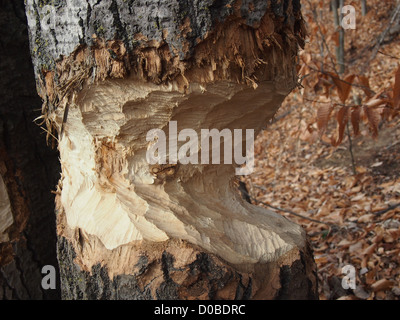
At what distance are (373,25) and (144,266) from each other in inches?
290

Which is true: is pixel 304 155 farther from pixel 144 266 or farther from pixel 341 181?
pixel 144 266

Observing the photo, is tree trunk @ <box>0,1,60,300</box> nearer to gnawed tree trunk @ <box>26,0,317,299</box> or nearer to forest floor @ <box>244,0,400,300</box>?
gnawed tree trunk @ <box>26,0,317,299</box>

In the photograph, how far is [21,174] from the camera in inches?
68.6

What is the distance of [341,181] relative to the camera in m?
3.58

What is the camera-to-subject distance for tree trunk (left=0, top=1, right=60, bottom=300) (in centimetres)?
166

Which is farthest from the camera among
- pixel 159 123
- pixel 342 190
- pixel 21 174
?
pixel 342 190

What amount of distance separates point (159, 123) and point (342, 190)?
2.72 meters

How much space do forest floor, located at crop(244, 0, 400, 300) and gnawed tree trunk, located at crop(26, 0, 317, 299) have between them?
3.28 ft

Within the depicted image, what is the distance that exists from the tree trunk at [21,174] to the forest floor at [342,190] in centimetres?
136
